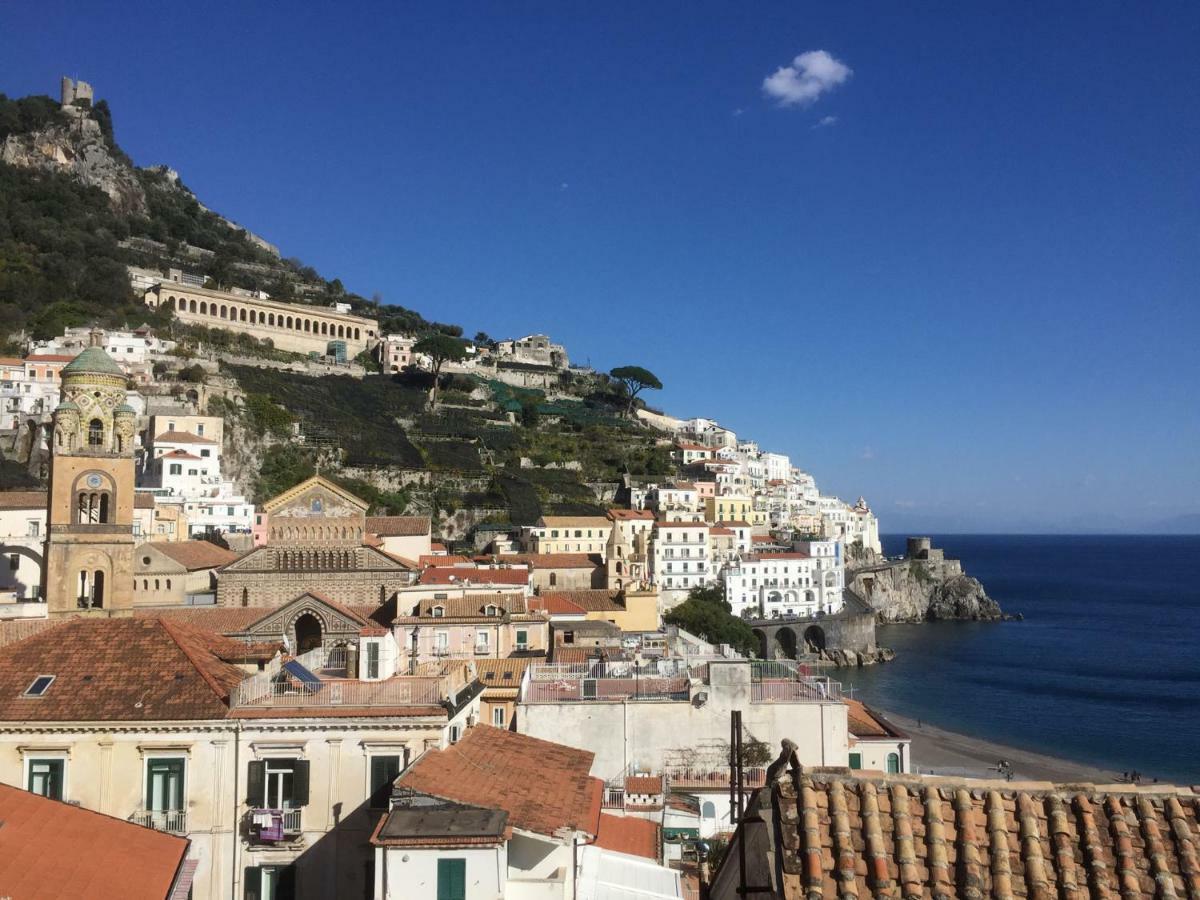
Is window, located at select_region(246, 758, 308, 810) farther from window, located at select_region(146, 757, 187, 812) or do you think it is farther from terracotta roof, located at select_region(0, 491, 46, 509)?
terracotta roof, located at select_region(0, 491, 46, 509)

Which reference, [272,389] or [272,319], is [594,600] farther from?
[272,319]

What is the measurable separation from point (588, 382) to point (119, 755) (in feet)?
379

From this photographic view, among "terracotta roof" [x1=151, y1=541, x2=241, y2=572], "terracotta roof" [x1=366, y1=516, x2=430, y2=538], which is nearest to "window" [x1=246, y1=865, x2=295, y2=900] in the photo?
"terracotta roof" [x1=151, y1=541, x2=241, y2=572]

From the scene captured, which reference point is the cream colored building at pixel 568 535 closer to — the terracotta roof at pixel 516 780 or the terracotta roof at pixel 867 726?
the terracotta roof at pixel 867 726

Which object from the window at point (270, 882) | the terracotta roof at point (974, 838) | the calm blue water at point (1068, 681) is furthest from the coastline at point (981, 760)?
the terracotta roof at point (974, 838)

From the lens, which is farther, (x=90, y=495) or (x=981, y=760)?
(x=981, y=760)

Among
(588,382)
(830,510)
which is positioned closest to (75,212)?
(588,382)

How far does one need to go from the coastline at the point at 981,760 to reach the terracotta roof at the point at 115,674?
3029 centimetres

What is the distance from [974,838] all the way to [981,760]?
42542mm

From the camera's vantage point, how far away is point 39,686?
1343 cm

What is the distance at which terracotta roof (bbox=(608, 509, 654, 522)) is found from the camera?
75.8 metres

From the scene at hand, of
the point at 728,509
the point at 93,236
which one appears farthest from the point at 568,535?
the point at 93,236

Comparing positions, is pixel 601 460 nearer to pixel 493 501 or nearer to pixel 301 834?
pixel 493 501

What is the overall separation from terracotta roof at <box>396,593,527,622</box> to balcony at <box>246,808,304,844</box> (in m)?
15.2
